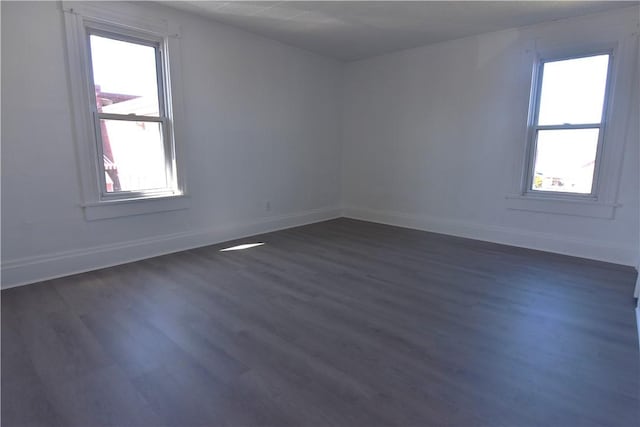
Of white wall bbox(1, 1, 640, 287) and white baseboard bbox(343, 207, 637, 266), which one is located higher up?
white wall bbox(1, 1, 640, 287)

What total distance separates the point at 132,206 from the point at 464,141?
13.6 feet

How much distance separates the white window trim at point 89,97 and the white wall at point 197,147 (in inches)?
3.0

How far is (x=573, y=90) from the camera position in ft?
12.8

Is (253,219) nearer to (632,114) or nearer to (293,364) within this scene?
(293,364)

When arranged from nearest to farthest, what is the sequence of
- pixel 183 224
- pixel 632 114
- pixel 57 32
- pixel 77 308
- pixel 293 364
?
1. pixel 293 364
2. pixel 77 308
3. pixel 57 32
4. pixel 632 114
5. pixel 183 224

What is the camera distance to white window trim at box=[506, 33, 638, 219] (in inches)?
139

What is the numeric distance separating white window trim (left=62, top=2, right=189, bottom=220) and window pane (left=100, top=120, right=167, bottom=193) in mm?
103

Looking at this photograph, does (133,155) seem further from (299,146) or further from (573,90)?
(573,90)

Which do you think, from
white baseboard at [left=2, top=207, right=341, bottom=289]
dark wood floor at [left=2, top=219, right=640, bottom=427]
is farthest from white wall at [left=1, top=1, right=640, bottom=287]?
dark wood floor at [left=2, top=219, right=640, bottom=427]

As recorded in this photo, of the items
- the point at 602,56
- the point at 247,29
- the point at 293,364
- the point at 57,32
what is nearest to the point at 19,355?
the point at 293,364

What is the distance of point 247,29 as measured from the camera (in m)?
4.30

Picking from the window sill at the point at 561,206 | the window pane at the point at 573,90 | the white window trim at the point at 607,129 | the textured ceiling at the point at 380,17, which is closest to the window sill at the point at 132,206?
the textured ceiling at the point at 380,17

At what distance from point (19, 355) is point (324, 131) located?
4.67 m

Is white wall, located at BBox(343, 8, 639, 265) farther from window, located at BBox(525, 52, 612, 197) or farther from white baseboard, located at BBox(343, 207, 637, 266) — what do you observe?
window, located at BBox(525, 52, 612, 197)
